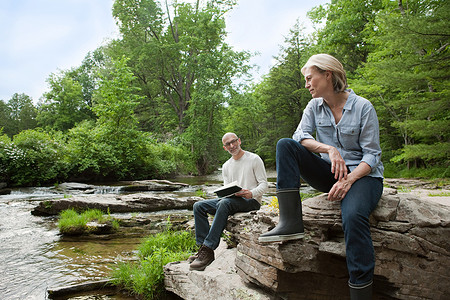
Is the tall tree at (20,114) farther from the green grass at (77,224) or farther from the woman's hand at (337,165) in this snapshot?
the woman's hand at (337,165)

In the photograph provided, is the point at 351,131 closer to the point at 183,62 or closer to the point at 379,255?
the point at 379,255

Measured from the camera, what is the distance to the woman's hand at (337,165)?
2.30 m

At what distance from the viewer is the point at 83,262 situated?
484 centimetres

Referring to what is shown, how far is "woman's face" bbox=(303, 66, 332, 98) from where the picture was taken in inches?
99.7

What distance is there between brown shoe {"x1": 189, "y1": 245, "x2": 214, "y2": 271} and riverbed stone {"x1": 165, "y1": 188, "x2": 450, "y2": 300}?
1.84 ft

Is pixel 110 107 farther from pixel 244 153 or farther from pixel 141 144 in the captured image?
pixel 244 153

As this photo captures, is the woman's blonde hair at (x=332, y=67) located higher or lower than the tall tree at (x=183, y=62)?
lower

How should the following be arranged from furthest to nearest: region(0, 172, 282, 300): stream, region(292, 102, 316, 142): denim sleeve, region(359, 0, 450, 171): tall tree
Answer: region(359, 0, 450, 171): tall tree < region(0, 172, 282, 300): stream < region(292, 102, 316, 142): denim sleeve

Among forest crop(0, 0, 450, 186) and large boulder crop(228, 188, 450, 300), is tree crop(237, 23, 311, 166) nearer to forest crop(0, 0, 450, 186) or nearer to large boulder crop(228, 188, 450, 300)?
forest crop(0, 0, 450, 186)

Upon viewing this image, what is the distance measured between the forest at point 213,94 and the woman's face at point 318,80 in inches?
403

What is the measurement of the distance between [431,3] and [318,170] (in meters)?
15.0

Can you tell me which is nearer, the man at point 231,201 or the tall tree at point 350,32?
the man at point 231,201

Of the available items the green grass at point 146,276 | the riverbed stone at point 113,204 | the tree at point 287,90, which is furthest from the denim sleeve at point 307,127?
the tree at point 287,90

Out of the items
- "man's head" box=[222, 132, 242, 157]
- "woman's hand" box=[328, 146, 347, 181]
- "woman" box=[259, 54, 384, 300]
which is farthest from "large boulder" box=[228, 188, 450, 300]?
"man's head" box=[222, 132, 242, 157]
